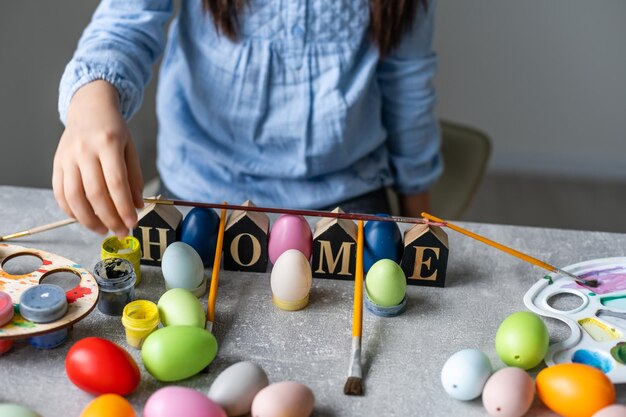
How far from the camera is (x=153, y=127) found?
1.99 meters

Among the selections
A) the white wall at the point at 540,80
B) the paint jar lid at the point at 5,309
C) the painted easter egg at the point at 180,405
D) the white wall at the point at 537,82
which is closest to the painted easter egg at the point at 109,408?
the painted easter egg at the point at 180,405

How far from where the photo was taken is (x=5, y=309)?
0.62 meters

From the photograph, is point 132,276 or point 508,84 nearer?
point 132,276

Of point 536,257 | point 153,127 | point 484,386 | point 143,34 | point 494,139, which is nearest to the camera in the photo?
point 484,386

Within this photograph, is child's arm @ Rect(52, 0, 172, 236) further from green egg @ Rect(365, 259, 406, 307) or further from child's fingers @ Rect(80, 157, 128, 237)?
green egg @ Rect(365, 259, 406, 307)

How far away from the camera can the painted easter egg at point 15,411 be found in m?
0.54

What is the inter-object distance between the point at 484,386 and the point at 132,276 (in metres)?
0.34

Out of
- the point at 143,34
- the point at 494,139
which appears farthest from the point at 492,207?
the point at 143,34

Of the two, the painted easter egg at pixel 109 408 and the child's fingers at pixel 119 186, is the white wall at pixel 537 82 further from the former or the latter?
the painted easter egg at pixel 109 408

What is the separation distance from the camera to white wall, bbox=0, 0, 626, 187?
6.44 ft

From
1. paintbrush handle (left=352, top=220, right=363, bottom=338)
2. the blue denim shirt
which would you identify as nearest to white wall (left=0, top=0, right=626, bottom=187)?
the blue denim shirt

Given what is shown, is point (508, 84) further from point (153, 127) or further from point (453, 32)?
point (153, 127)

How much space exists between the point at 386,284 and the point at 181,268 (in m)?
0.20

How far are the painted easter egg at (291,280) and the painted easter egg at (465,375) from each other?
0.16 metres
